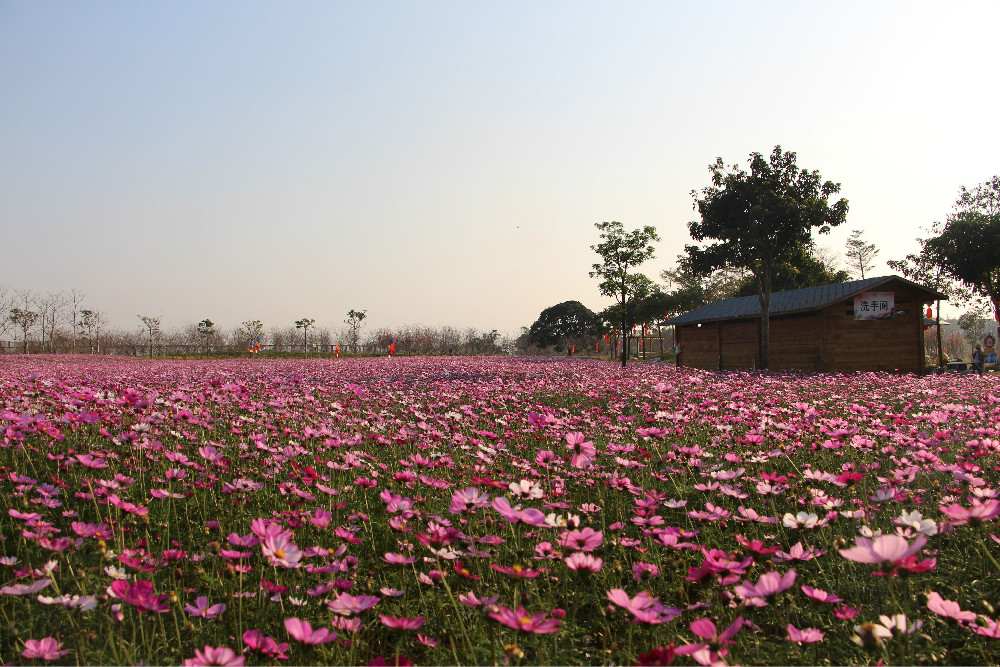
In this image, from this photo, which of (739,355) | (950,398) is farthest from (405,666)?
(739,355)

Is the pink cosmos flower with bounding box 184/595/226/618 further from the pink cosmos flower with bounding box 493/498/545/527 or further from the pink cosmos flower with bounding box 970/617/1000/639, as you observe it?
Result: the pink cosmos flower with bounding box 970/617/1000/639

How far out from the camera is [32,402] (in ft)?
16.9

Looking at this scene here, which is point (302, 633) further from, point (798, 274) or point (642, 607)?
point (798, 274)

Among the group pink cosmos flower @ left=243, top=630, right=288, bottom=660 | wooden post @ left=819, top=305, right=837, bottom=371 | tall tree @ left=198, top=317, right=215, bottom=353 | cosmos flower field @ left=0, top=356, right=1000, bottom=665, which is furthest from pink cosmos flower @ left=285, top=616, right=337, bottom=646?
tall tree @ left=198, top=317, right=215, bottom=353

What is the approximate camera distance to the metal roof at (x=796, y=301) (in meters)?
21.2

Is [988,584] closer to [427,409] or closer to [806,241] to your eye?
[427,409]

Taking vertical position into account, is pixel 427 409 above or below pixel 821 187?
below

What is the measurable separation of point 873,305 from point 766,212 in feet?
17.8

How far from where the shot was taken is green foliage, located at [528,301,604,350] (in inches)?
2630

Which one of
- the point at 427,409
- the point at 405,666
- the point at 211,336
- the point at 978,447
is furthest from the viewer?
the point at 211,336

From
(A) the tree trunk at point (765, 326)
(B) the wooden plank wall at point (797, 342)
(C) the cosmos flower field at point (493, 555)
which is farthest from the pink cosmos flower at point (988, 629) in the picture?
(B) the wooden plank wall at point (797, 342)

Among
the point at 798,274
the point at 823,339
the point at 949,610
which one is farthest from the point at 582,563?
the point at 798,274

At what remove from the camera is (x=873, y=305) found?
2161 cm

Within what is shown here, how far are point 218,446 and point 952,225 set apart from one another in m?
40.6
